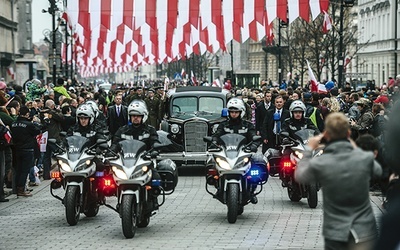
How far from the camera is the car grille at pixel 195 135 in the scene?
2361cm

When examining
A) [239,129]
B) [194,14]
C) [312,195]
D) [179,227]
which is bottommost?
[179,227]

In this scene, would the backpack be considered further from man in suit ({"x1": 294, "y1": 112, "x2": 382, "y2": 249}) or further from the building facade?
the building facade

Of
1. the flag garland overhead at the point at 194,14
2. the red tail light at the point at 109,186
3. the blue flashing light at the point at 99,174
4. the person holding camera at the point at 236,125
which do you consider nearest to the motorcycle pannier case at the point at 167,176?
the red tail light at the point at 109,186

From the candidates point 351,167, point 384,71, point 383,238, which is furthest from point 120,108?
point 384,71

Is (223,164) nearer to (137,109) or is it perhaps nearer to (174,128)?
(137,109)

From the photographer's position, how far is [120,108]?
25844 millimetres

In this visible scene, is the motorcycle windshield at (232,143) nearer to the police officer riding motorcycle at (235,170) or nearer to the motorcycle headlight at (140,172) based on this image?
the police officer riding motorcycle at (235,170)

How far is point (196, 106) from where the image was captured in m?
24.8

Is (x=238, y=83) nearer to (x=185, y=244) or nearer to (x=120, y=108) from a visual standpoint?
(x=120, y=108)

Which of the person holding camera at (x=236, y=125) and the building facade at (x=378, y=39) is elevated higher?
the building facade at (x=378, y=39)

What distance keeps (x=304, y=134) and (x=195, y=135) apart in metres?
7.23

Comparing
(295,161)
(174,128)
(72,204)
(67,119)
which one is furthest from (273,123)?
(72,204)

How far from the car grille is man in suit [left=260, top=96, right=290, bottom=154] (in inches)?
78.8

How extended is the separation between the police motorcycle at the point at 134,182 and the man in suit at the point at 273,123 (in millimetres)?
7602
